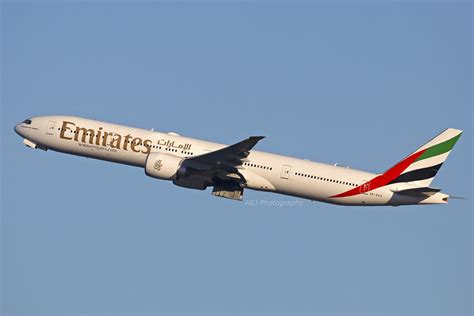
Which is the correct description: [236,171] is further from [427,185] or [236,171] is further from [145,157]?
[427,185]

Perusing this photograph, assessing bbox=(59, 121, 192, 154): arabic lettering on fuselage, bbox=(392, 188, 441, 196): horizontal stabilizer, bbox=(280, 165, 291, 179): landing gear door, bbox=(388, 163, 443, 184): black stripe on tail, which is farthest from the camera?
bbox=(59, 121, 192, 154): arabic lettering on fuselage

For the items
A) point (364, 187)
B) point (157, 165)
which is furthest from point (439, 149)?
point (157, 165)

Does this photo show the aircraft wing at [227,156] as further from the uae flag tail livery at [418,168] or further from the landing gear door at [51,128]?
the landing gear door at [51,128]

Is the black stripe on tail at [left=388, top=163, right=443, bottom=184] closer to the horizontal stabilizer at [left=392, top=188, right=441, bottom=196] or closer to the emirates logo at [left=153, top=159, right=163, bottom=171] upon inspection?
the horizontal stabilizer at [left=392, top=188, right=441, bottom=196]

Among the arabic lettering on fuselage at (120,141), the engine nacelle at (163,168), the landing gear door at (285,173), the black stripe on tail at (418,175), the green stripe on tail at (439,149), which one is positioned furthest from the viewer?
the arabic lettering on fuselage at (120,141)

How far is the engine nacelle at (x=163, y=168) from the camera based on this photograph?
173ft

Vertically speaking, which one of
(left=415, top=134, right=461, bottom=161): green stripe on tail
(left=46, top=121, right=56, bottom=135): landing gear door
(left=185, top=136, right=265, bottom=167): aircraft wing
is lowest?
(left=185, top=136, right=265, bottom=167): aircraft wing

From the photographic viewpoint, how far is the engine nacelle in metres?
52.8

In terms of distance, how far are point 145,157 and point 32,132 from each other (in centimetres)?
1015

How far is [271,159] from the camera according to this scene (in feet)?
176

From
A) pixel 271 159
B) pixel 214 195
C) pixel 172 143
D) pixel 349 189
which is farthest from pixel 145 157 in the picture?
pixel 349 189

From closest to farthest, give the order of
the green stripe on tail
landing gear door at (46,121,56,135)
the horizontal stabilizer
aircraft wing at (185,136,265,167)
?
the horizontal stabilizer → aircraft wing at (185,136,265,167) → the green stripe on tail → landing gear door at (46,121,56,135)

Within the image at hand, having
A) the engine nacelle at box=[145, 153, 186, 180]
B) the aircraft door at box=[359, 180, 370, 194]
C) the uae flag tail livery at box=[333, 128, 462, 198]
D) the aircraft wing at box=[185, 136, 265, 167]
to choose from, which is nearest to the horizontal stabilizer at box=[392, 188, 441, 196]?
the uae flag tail livery at box=[333, 128, 462, 198]

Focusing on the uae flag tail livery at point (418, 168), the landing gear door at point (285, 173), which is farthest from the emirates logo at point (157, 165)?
the uae flag tail livery at point (418, 168)
